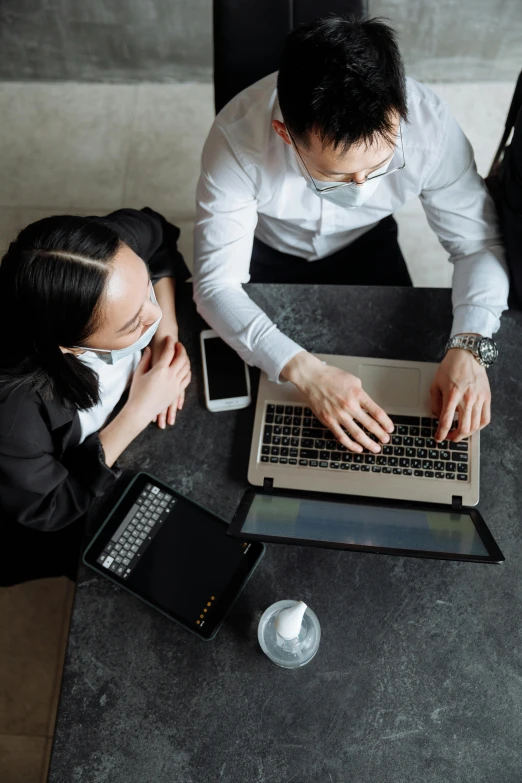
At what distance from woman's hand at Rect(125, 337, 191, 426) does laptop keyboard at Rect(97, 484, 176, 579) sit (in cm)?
15

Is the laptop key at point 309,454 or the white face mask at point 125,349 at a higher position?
the white face mask at point 125,349

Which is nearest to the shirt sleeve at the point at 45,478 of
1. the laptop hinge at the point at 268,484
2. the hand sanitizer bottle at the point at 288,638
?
the laptop hinge at the point at 268,484

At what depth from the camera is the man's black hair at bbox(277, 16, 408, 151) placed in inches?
37.6

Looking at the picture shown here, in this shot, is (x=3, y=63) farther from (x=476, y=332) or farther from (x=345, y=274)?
(x=476, y=332)

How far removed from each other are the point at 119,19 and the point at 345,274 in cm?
138

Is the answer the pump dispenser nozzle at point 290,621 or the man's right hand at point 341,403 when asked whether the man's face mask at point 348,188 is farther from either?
the pump dispenser nozzle at point 290,621

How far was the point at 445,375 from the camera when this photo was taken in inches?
45.9

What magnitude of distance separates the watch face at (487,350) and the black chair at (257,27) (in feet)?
2.29

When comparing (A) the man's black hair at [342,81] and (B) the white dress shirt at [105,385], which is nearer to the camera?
(A) the man's black hair at [342,81]

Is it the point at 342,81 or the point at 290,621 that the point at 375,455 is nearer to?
the point at 290,621

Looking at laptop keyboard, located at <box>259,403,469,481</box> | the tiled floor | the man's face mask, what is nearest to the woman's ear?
laptop keyboard, located at <box>259,403,469,481</box>

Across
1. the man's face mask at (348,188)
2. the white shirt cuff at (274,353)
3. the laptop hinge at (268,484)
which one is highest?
the man's face mask at (348,188)

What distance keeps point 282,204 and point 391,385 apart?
444 mm

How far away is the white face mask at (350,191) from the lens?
3.72 feet
